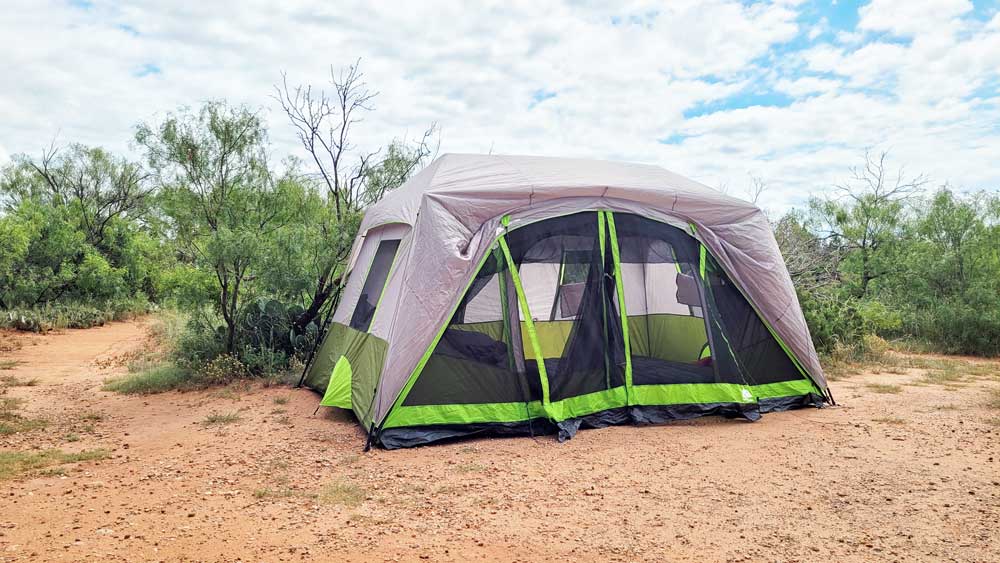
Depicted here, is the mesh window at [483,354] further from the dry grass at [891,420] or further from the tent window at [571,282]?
the dry grass at [891,420]

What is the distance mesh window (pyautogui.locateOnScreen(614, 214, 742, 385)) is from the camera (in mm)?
5980

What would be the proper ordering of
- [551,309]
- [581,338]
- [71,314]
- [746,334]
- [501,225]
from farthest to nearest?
[71,314] → [551,309] → [746,334] → [581,338] → [501,225]

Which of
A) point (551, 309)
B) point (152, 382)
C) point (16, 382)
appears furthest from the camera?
point (16, 382)

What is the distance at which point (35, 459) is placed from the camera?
4617 mm

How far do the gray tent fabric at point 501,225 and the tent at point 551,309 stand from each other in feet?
0.05

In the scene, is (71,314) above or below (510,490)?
above

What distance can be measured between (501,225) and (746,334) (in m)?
2.53

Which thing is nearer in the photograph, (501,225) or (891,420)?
(501,225)

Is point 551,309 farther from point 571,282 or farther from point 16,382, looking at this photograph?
point 16,382

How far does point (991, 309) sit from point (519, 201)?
8.42 meters

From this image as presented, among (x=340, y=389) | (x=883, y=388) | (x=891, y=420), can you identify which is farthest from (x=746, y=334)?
(x=340, y=389)

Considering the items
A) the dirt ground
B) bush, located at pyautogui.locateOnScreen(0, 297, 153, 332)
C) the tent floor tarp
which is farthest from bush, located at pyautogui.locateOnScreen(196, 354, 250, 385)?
bush, located at pyautogui.locateOnScreen(0, 297, 153, 332)

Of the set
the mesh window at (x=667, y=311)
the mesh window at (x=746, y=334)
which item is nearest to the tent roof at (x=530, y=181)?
the mesh window at (x=667, y=311)

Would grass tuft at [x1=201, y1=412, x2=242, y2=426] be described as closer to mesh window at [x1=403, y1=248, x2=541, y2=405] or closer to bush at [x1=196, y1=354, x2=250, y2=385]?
bush at [x1=196, y1=354, x2=250, y2=385]
